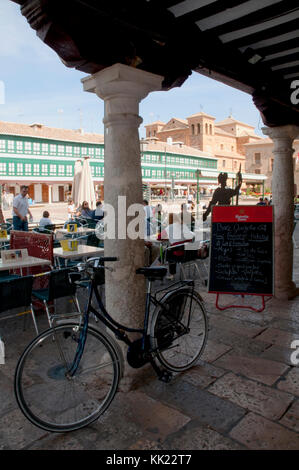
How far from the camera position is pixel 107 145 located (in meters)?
2.82

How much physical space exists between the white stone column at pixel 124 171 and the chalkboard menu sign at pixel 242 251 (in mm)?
1593

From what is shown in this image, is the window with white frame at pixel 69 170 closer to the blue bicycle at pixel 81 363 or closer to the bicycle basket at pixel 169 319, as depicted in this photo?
the bicycle basket at pixel 169 319

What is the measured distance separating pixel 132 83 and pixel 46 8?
2.43 feet

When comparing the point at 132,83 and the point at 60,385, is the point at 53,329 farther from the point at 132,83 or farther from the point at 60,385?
the point at 132,83

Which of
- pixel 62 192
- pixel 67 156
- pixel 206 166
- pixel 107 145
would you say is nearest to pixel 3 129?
pixel 67 156

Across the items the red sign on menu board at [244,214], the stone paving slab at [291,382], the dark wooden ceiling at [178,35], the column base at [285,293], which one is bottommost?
the stone paving slab at [291,382]

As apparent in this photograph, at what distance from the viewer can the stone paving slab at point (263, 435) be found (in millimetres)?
2062

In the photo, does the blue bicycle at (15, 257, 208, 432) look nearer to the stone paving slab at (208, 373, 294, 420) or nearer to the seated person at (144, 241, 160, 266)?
the stone paving slab at (208, 373, 294, 420)

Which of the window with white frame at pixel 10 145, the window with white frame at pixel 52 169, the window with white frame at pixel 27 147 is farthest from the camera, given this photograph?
the window with white frame at pixel 52 169

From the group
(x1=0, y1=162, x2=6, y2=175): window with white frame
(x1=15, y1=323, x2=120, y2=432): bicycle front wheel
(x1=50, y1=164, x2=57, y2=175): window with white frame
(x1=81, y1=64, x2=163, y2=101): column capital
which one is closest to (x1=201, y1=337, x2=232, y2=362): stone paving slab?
(x1=15, y1=323, x2=120, y2=432): bicycle front wheel

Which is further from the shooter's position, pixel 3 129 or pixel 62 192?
pixel 62 192

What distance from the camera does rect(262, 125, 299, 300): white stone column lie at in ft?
15.8

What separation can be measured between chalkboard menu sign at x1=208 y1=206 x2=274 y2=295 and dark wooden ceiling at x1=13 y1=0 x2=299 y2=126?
1.46 metres

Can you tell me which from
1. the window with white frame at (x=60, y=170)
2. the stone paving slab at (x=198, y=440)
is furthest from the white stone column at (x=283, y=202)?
the window with white frame at (x=60, y=170)
